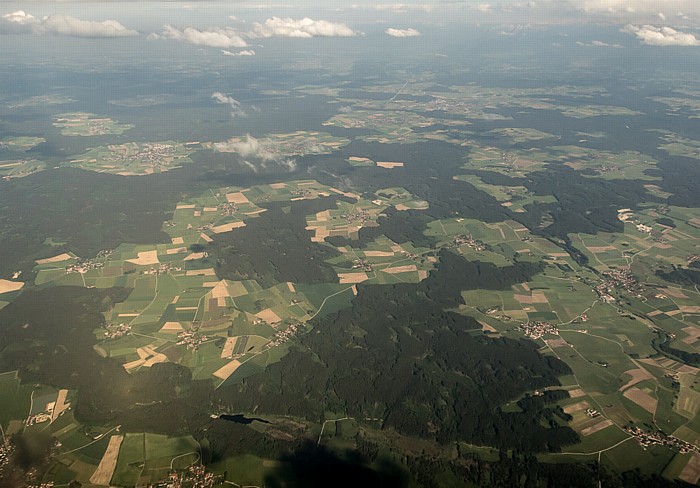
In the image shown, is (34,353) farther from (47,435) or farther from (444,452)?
(444,452)

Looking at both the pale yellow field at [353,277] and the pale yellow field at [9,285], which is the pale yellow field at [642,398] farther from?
the pale yellow field at [9,285]

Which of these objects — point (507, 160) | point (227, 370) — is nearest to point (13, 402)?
point (227, 370)

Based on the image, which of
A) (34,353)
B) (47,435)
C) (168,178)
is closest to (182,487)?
(47,435)

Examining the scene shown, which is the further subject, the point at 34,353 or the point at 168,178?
the point at 168,178

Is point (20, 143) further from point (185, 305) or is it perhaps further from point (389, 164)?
point (185, 305)

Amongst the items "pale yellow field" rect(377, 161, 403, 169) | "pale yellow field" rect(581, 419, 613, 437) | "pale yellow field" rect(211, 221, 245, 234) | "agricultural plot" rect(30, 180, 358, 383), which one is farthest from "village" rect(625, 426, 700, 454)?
"pale yellow field" rect(377, 161, 403, 169)

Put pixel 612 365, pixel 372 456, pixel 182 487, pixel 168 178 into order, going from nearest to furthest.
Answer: pixel 182 487 < pixel 372 456 < pixel 612 365 < pixel 168 178

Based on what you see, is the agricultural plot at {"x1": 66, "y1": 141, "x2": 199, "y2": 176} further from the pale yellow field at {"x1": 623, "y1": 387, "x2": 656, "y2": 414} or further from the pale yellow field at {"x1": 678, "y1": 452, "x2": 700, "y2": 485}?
the pale yellow field at {"x1": 678, "y1": 452, "x2": 700, "y2": 485}

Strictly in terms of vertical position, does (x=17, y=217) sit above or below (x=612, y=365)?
below
